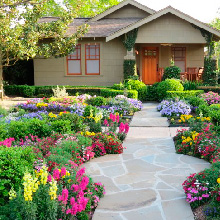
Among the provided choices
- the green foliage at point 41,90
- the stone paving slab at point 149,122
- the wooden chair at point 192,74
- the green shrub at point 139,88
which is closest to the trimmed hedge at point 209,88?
the wooden chair at point 192,74

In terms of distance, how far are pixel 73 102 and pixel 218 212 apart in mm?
10108

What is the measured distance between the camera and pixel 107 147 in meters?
7.94

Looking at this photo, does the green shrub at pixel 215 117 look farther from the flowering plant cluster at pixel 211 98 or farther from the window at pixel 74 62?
the window at pixel 74 62

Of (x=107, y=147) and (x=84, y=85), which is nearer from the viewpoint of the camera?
(x=107, y=147)

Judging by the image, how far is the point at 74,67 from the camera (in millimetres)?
21438

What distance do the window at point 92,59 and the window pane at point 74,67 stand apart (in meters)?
0.60

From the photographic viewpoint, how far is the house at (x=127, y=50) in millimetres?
19484

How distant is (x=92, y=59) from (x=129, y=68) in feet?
8.93

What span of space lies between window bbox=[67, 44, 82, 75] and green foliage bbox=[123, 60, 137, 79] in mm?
3148

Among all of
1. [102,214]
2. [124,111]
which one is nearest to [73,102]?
[124,111]

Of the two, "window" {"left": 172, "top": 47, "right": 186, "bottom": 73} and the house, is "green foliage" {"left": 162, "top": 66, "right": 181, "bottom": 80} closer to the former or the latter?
the house

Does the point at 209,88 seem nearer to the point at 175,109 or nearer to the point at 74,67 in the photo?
the point at 175,109

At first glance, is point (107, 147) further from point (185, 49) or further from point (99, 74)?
point (185, 49)

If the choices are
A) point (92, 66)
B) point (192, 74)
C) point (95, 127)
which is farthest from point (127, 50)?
→ point (95, 127)
